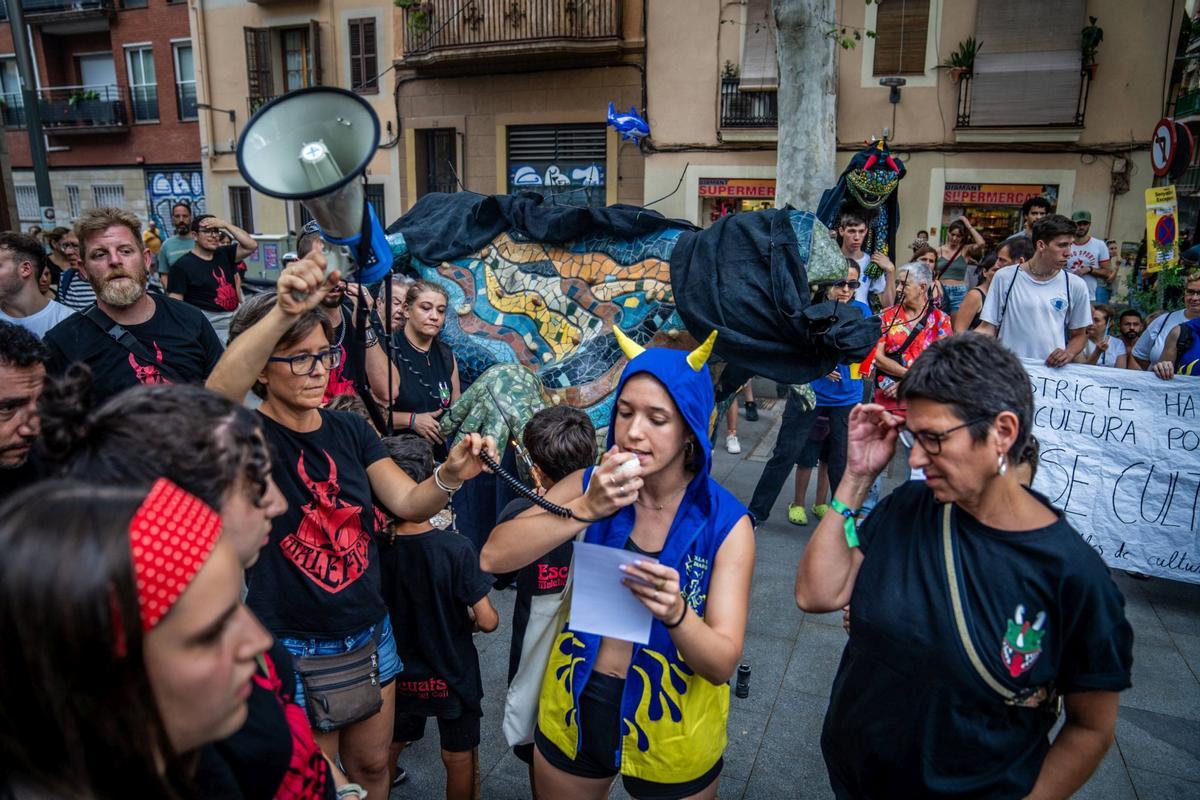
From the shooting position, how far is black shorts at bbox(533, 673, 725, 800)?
1.97 meters

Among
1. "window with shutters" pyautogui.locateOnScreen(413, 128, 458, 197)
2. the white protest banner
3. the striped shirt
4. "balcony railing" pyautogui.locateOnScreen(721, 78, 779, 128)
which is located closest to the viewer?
the white protest banner

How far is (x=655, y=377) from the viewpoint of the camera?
6.42 feet

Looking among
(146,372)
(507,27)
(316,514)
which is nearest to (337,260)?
(316,514)

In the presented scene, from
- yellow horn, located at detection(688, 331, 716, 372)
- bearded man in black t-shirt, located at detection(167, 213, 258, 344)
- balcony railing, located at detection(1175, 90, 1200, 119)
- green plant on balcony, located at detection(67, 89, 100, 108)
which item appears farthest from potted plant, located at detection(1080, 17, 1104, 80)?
green plant on balcony, located at detection(67, 89, 100, 108)

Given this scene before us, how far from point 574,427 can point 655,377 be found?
0.92m

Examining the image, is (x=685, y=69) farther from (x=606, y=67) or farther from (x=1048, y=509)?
(x=1048, y=509)

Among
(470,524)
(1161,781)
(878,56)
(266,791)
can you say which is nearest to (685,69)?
(878,56)

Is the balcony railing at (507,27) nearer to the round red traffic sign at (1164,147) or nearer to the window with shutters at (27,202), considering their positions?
the round red traffic sign at (1164,147)

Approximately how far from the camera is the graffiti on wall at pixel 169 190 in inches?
782

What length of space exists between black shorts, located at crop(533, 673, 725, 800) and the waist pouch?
0.63 m

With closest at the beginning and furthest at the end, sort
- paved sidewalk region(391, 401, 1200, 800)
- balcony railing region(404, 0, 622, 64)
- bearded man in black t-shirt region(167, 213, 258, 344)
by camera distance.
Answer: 1. paved sidewalk region(391, 401, 1200, 800)
2. bearded man in black t-shirt region(167, 213, 258, 344)
3. balcony railing region(404, 0, 622, 64)

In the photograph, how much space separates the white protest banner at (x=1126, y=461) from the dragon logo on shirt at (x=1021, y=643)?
3452mm

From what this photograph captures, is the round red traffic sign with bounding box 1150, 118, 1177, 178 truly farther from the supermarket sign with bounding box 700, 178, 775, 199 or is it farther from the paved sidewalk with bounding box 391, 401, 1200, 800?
the supermarket sign with bounding box 700, 178, 775, 199

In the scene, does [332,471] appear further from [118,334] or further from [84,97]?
[84,97]
